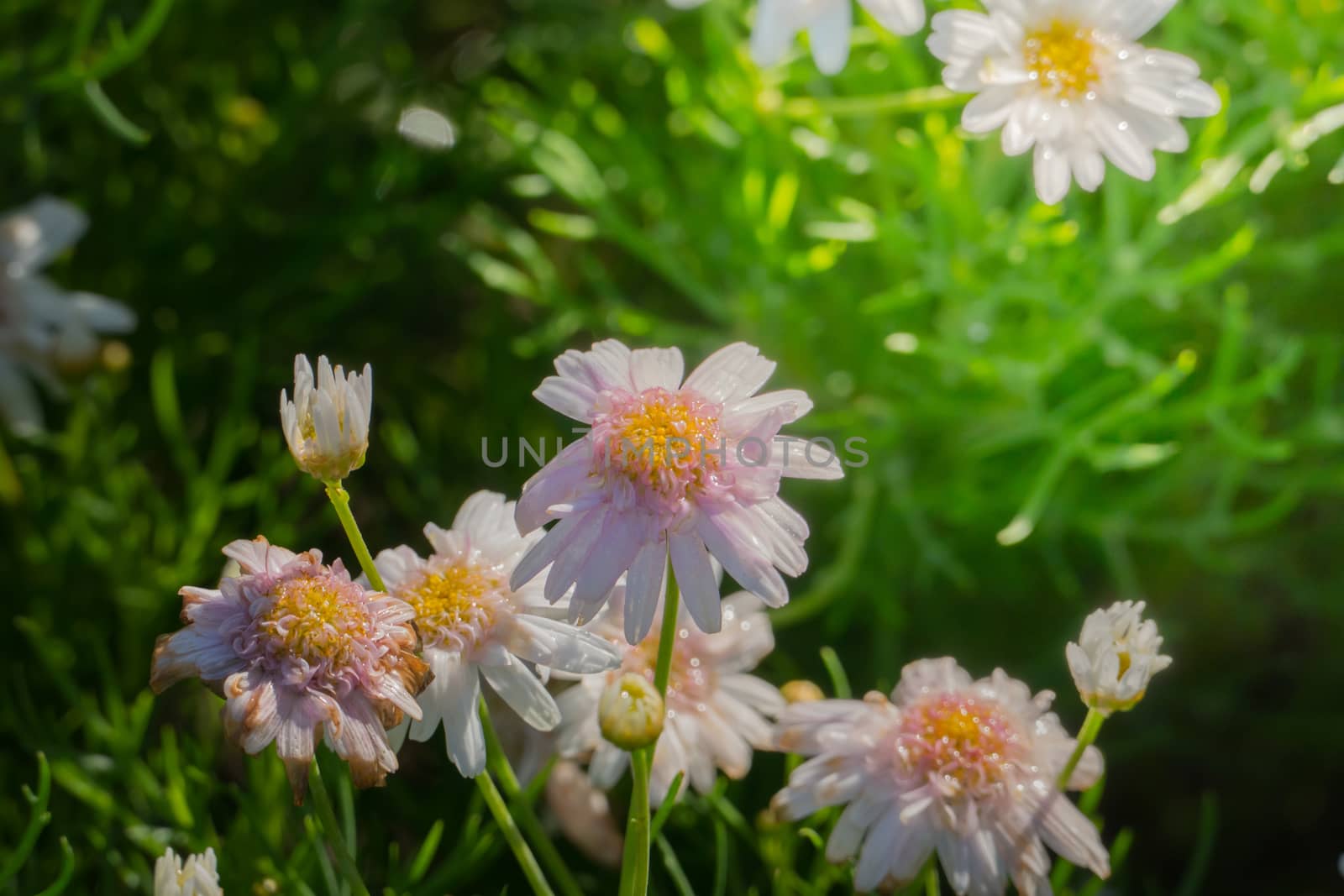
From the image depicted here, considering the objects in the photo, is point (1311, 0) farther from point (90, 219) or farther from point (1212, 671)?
point (90, 219)

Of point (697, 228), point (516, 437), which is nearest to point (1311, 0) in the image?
point (697, 228)

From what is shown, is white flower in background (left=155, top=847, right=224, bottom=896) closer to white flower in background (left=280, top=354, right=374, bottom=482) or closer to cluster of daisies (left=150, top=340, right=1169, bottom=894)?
cluster of daisies (left=150, top=340, right=1169, bottom=894)

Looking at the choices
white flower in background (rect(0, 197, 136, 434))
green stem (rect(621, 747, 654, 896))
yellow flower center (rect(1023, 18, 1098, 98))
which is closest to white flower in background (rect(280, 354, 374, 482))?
green stem (rect(621, 747, 654, 896))

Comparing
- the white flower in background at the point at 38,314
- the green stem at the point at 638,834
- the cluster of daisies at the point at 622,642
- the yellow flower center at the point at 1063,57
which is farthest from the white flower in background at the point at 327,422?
the white flower in background at the point at 38,314

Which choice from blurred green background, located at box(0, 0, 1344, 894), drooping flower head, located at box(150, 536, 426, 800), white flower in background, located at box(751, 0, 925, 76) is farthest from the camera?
blurred green background, located at box(0, 0, 1344, 894)

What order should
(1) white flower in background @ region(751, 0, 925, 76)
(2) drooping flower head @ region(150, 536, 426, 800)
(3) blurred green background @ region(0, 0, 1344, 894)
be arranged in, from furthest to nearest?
(3) blurred green background @ region(0, 0, 1344, 894) < (1) white flower in background @ region(751, 0, 925, 76) < (2) drooping flower head @ region(150, 536, 426, 800)

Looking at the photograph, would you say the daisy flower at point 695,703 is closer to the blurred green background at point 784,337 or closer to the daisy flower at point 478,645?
the daisy flower at point 478,645
